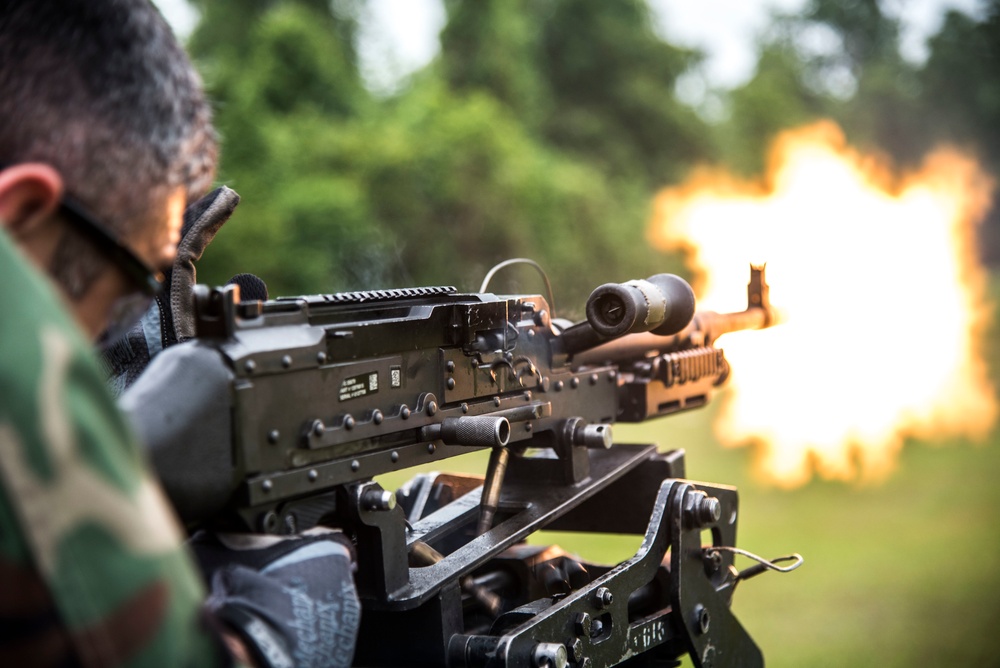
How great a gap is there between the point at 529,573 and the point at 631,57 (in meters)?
37.7

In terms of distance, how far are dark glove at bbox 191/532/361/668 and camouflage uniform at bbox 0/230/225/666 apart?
958 mm

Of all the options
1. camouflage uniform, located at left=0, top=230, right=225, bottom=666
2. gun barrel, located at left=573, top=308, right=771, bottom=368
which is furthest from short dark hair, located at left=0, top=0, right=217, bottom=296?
gun barrel, located at left=573, top=308, right=771, bottom=368

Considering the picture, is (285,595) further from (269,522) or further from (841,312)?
(841,312)

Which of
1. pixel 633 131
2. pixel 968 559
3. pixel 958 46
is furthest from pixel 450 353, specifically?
pixel 958 46

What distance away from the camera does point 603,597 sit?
3.35 metres

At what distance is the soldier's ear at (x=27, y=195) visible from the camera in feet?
Answer: 5.13

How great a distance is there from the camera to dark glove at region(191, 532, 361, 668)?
89.6 inches

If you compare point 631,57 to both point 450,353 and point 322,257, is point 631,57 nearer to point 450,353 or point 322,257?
point 322,257

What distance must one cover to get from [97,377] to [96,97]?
0.54m

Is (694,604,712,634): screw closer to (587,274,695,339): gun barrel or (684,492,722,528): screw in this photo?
(684,492,722,528): screw

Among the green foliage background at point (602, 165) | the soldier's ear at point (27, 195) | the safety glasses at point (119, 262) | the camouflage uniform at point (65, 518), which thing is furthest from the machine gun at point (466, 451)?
the camouflage uniform at point (65, 518)

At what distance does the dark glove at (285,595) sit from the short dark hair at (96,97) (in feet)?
3.07

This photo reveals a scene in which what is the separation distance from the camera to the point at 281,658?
2.24 m

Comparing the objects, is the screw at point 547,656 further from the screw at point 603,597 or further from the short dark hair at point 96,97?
the short dark hair at point 96,97
